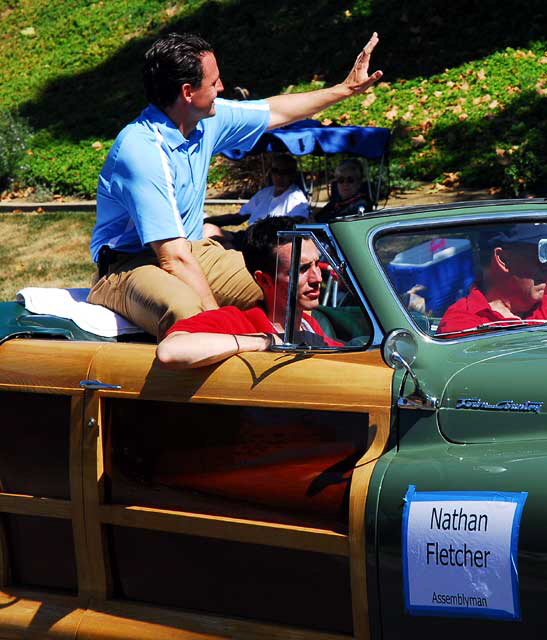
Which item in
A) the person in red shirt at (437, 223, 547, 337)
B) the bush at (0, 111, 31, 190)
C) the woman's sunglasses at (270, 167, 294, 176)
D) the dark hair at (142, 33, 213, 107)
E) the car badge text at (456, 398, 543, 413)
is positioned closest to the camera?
the car badge text at (456, 398, 543, 413)

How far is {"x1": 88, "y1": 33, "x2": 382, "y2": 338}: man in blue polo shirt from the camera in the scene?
405 centimetres

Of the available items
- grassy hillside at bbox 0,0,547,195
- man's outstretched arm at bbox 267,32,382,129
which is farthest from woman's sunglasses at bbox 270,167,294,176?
man's outstretched arm at bbox 267,32,382,129

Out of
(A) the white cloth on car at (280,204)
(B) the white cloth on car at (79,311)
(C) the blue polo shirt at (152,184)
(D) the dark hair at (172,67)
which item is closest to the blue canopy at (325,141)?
(A) the white cloth on car at (280,204)

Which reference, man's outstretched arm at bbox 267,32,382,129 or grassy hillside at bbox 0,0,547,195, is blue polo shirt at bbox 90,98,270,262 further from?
grassy hillside at bbox 0,0,547,195

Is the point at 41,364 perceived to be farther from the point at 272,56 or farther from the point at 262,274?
the point at 272,56

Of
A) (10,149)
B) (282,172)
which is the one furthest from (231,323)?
(10,149)

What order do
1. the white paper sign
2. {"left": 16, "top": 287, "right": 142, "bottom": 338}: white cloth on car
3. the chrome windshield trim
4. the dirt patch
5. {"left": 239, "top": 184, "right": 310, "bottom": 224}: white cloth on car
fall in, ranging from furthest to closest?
the dirt patch, {"left": 239, "top": 184, "right": 310, "bottom": 224}: white cloth on car, {"left": 16, "top": 287, "right": 142, "bottom": 338}: white cloth on car, the chrome windshield trim, the white paper sign

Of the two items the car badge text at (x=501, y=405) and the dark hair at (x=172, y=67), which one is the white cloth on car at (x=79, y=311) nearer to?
the dark hair at (x=172, y=67)

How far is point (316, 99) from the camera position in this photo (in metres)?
5.04

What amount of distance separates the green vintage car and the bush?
491 inches

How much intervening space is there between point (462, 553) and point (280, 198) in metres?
7.00

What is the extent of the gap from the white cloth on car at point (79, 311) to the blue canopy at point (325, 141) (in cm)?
540

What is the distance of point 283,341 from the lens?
320 centimetres

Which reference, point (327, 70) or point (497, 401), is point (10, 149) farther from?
point (497, 401)
